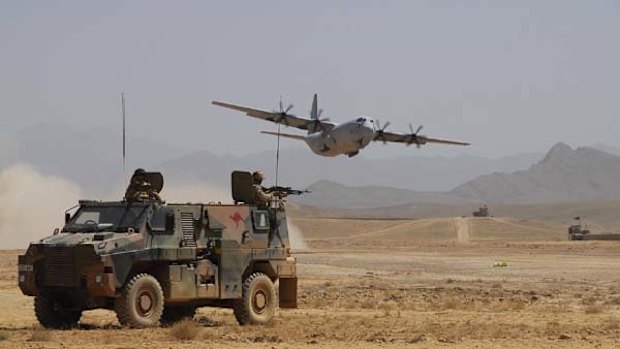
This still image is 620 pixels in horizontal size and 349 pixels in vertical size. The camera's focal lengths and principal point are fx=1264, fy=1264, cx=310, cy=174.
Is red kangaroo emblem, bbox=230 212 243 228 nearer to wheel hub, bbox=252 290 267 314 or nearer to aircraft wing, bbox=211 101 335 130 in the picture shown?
wheel hub, bbox=252 290 267 314

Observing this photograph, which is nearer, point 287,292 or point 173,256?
point 173,256

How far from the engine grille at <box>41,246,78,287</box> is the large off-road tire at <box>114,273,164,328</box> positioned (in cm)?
91

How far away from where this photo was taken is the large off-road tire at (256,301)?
968 inches

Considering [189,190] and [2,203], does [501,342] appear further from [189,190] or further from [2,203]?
[189,190]

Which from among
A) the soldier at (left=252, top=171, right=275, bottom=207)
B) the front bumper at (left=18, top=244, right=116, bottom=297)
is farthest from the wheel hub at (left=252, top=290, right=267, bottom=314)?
the front bumper at (left=18, top=244, right=116, bottom=297)

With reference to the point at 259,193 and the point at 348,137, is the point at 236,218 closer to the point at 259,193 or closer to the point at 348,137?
the point at 259,193

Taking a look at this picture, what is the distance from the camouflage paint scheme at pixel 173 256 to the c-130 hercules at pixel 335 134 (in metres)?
53.6

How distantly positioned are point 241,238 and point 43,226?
5730 centimetres

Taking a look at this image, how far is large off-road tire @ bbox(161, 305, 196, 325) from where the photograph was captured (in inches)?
995

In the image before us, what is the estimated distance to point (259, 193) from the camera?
83.2ft

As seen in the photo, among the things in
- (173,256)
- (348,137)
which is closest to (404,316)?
(173,256)

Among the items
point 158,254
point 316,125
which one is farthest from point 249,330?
point 316,125

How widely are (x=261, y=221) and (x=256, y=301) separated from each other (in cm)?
159

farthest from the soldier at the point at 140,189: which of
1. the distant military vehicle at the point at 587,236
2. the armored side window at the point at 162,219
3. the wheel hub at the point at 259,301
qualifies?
the distant military vehicle at the point at 587,236
